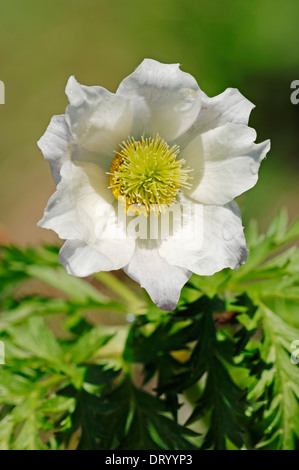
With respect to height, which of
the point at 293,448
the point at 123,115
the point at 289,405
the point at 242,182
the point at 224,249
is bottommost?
the point at 293,448

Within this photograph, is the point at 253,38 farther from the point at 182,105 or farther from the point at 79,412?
the point at 79,412

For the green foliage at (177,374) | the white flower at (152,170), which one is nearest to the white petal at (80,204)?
the white flower at (152,170)

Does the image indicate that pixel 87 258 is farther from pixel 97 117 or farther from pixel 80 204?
pixel 97 117

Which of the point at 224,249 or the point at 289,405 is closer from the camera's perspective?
the point at 224,249

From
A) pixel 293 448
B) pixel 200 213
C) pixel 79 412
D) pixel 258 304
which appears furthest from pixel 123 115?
pixel 293 448

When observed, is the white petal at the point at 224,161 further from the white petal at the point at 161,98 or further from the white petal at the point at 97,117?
the white petal at the point at 97,117

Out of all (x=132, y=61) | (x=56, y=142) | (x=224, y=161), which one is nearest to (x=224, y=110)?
(x=224, y=161)
